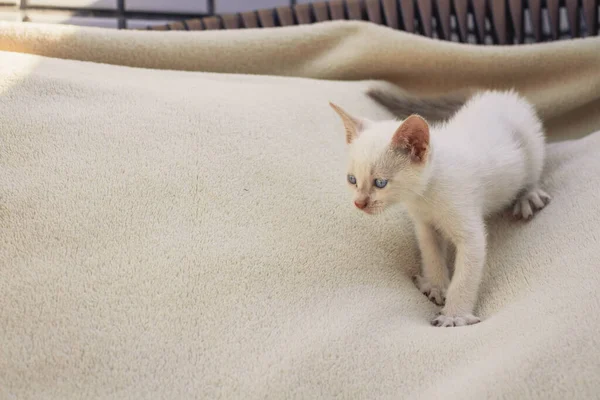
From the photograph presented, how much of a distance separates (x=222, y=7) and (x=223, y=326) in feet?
A: 4.86

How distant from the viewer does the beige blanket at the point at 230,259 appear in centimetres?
74

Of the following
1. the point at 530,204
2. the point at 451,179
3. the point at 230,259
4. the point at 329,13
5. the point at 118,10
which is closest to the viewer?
the point at 230,259

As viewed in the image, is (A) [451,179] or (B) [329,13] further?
(B) [329,13]

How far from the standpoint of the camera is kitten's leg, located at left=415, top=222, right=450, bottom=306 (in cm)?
105

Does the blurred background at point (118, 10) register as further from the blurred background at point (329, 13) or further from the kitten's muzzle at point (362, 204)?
the kitten's muzzle at point (362, 204)

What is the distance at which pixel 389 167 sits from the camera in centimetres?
97

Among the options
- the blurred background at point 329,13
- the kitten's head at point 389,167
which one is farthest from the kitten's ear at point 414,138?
the blurred background at point 329,13

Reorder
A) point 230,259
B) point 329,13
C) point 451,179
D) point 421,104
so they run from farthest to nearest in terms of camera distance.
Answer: point 329,13 < point 421,104 < point 451,179 < point 230,259

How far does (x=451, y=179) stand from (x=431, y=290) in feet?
0.65

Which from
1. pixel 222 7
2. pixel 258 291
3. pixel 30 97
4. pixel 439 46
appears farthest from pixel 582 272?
pixel 222 7

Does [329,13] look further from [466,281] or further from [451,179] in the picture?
[466,281]

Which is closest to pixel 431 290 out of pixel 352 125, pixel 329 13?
pixel 352 125

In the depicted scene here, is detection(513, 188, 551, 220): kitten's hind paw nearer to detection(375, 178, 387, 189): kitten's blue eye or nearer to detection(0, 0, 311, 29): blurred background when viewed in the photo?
detection(375, 178, 387, 189): kitten's blue eye

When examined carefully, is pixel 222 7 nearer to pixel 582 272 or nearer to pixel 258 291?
pixel 258 291
